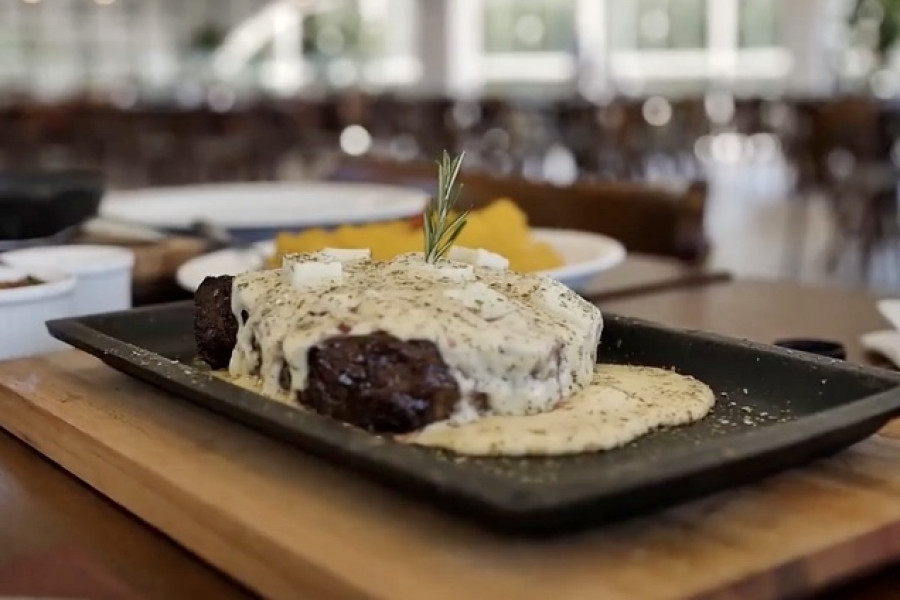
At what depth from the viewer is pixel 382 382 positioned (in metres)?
0.66

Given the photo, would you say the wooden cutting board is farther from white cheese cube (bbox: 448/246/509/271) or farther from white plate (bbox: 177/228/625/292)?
white plate (bbox: 177/228/625/292)

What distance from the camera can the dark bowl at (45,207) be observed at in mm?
1290

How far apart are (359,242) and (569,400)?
19.5 inches

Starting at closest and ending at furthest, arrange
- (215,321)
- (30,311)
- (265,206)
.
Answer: (215,321) → (30,311) → (265,206)

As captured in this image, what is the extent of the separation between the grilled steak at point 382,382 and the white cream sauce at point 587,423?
0.04 feet

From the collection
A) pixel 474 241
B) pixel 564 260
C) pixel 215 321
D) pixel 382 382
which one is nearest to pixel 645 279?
pixel 564 260

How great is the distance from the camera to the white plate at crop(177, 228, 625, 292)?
46.7 inches

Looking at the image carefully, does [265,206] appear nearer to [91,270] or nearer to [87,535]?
[91,270]

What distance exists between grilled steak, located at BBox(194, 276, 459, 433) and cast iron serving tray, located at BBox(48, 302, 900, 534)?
24 mm

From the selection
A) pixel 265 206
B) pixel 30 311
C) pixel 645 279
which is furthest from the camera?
pixel 265 206

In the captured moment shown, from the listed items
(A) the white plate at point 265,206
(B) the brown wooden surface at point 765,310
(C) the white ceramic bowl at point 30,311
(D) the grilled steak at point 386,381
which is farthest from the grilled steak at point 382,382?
(A) the white plate at point 265,206

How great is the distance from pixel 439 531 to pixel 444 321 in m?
0.14

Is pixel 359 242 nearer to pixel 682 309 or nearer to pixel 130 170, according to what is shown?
pixel 682 309

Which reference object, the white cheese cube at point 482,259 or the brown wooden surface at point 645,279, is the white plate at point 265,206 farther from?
the white cheese cube at point 482,259
